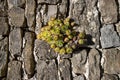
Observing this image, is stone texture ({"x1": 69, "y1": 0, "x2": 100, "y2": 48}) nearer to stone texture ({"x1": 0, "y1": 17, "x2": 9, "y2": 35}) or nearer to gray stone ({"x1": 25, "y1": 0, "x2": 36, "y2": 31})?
gray stone ({"x1": 25, "y1": 0, "x2": 36, "y2": 31})

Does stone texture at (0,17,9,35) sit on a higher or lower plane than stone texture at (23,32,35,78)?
higher

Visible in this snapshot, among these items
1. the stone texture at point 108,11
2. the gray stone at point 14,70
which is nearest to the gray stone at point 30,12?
the gray stone at point 14,70

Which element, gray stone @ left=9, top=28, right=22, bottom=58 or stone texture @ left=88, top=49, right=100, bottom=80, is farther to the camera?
gray stone @ left=9, top=28, right=22, bottom=58

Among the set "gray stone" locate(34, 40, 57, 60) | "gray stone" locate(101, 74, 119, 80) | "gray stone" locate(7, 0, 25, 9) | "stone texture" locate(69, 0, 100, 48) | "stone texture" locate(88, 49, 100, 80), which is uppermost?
"gray stone" locate(7, 0, 25, 9)

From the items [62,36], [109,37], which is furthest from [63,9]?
[109,37]

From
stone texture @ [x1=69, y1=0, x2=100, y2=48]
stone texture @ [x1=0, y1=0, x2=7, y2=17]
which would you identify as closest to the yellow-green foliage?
stone texture @ [x1=69, y1=0, x2=100, y2=48]

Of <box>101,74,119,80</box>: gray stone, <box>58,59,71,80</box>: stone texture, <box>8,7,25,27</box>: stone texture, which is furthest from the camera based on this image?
<box>8,7,25,27</box>: stone texture

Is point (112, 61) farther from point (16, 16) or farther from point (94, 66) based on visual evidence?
point (16, 16)
